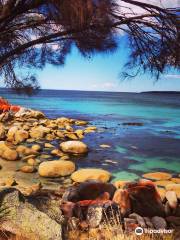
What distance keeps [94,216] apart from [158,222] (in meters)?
1.43

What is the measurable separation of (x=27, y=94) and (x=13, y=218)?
1.83 m

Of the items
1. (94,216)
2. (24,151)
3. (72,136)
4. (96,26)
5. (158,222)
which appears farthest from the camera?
(72,136)

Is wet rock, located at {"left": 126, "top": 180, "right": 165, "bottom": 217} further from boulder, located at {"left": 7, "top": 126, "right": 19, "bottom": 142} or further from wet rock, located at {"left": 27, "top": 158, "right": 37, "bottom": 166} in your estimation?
boulder, located at {"left": 7, "top": 126, "right": 19, "bottom": 142}

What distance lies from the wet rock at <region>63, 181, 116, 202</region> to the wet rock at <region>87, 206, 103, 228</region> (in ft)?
3.54

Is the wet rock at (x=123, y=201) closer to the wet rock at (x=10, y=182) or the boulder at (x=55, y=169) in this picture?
the wet rock at (x=10, y=182)

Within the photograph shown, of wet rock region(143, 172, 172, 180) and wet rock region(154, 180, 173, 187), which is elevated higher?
wet rock region(154, 180, 173, 187)

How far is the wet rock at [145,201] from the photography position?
276 inches

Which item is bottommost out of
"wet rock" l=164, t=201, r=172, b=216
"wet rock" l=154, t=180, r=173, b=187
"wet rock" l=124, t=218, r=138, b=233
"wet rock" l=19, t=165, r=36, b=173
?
"wet rock" l=154, t=180, r=173, b=187

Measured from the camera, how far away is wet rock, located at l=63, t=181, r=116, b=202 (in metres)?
7.33

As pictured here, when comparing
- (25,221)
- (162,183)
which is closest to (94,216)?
(25,221)

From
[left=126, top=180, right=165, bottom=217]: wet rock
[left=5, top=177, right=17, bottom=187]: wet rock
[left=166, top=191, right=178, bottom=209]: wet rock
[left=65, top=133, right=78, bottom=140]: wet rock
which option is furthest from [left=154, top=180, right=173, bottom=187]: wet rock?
[left=65, top=133, right=78, bottom=140]: wet rock

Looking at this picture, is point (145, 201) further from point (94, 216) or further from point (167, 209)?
point (94, 216)

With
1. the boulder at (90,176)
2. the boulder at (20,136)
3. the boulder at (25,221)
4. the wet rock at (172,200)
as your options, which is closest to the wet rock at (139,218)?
the wet rock at (172,200)

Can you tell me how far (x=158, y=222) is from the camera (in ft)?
21.9
